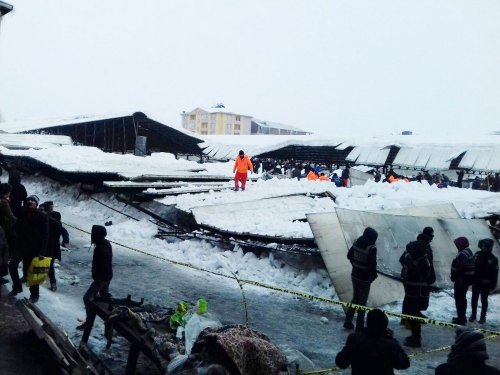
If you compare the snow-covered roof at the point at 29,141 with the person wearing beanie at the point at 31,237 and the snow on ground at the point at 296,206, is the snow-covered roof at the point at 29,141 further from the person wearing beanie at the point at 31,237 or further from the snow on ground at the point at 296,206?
the person wearing beanie at the point at 31,237

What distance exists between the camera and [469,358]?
3420 mm

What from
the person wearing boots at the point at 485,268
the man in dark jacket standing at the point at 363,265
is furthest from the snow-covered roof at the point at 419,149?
the man in dark jacket standing at the point at 363,265

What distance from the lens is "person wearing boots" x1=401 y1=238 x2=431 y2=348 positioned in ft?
22.4

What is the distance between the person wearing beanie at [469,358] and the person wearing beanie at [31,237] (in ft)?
19.6

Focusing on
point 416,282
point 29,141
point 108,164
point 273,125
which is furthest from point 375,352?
point 273,125

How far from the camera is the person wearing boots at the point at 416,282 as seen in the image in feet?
22.4

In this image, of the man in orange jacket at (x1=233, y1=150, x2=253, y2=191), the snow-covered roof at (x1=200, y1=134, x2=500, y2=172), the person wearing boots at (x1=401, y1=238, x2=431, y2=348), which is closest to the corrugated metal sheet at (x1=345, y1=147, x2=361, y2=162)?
the snow-covered roof at (x1=200, y1=134, x2=500, y2=172)

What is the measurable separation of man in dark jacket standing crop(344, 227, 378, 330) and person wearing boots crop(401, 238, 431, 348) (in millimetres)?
541

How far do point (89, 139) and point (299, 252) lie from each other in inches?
913

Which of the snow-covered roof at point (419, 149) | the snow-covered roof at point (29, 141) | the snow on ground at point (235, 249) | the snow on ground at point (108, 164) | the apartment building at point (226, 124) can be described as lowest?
the snow on ground at point (235, 249)

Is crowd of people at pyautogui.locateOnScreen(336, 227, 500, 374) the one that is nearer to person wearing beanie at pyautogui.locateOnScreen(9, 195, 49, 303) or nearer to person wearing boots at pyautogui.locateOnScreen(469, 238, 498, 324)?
person wearing boots at pyautogui.locateOnScreen(469, 238, 498, 324)

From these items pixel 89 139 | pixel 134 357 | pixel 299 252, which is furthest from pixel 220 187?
pixel 89 139

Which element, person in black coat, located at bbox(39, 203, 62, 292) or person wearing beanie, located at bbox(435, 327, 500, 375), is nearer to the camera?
person wearing beanie, located at bbox(435, 327, 500, 375)

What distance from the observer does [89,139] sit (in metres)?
29.3
